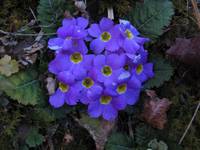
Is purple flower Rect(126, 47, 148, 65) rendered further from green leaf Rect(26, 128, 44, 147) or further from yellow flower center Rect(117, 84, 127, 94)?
green leaf Rect(26, 128, 44, 147)

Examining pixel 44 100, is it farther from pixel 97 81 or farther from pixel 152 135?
pixel 152 135

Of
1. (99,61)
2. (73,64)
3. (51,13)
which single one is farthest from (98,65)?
(51,13)

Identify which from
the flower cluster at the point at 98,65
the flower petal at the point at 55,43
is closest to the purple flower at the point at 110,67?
the flower cluster at the point at 98,65

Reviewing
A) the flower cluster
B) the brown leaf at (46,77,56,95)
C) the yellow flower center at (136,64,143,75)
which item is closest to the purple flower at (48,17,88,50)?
the flower cluster

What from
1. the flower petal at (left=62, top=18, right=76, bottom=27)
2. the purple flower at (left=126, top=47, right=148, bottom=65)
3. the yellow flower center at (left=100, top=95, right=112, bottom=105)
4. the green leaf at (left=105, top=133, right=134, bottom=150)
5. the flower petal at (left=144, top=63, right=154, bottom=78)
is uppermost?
the flower petal at (left=62, top=18, right=76, bottom=27)

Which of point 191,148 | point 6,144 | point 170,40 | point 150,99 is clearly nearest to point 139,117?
point 150,99

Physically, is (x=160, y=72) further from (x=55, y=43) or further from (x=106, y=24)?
(x=55, y=43)
